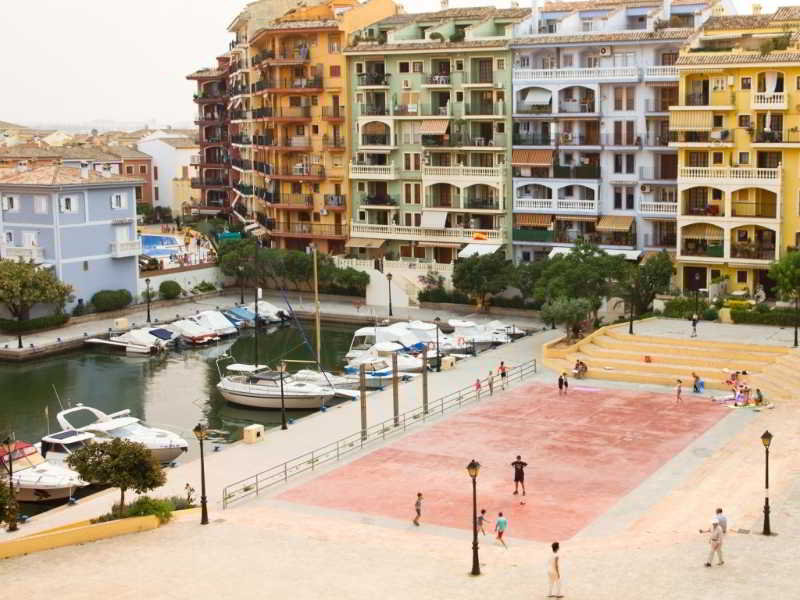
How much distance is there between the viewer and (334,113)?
84125 millimetres

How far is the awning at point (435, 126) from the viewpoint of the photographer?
79562mm

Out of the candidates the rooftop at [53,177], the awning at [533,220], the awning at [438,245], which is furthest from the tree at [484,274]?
the rooftop at [53,177]

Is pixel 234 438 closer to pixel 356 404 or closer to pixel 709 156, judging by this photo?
pixel 356 404

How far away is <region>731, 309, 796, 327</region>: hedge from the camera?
202ft

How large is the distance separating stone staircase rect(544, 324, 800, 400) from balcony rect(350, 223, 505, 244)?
18231mm

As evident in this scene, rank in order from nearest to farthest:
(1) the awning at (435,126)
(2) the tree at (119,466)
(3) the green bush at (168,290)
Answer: (2) the tree at (119,466), (1) the awning at (435,126), (3) the green bush at (168,290)

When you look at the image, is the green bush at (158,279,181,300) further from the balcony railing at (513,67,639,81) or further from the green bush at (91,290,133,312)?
the balcony railing at (513,67,639,81)

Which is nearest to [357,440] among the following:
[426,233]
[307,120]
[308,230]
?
[426,233]

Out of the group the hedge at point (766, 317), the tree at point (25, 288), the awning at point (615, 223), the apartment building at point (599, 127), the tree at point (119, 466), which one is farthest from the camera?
the awning at point (615, 223)

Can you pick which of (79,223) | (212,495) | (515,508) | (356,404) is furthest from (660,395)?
(79,223)

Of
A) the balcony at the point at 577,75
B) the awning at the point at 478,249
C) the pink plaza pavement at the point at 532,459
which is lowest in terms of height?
the pink plaza pavement at the point at 532,459

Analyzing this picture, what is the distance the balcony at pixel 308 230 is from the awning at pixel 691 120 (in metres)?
23.6

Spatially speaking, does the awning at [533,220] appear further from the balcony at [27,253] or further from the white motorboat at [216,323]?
the balcony at [27,253]

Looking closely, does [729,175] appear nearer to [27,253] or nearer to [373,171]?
[373,171]
